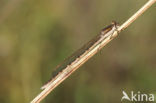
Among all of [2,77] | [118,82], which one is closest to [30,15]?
[2,77]

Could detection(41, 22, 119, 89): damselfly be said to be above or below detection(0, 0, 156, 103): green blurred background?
below

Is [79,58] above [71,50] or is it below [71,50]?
below

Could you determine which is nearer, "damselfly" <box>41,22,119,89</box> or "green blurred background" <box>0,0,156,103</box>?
"damselfly" <box>41,22,119,89</box>

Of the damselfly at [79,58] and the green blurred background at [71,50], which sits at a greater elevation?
the green blurred background at [71,50]

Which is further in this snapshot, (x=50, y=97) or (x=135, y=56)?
(x=135, y=56)

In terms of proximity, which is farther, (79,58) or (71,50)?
(71,50)

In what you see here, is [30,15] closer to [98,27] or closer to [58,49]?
[58,49]

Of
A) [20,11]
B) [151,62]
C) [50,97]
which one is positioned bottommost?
[151,62]

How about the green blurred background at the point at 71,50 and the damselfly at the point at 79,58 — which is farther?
the green blurred background at the point at 71,50
